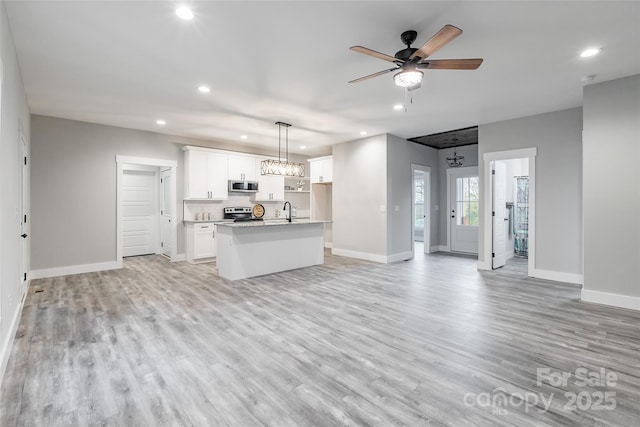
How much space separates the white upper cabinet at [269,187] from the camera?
797cm

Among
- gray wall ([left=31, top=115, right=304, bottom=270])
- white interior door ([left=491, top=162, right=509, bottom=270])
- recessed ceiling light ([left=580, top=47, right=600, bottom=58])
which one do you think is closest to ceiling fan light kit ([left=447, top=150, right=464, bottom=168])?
white interior door ([left=491, top=162, right=509, bottom=270])

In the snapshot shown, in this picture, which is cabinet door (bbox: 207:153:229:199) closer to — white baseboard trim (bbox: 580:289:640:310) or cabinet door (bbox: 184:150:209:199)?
cabinet door (bbox: 184:150:209:199)

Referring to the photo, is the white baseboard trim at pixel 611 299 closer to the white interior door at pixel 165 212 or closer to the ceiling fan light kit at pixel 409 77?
the ceiling fan light kit at pixel 409 77

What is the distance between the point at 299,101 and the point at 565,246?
490 cm

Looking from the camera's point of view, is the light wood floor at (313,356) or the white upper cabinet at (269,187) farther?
the white upper cabinet at (269,187)

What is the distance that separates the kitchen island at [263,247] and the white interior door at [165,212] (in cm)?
247

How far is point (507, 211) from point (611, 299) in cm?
342

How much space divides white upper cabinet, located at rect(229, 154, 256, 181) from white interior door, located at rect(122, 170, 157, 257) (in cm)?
227

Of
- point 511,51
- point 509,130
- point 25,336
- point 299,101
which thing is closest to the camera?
point 25,336

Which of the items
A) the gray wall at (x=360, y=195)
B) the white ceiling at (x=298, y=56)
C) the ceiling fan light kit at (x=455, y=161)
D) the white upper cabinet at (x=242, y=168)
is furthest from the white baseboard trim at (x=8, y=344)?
the ceiling fan light kit at (x=455, y=161)

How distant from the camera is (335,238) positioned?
7.73 meters

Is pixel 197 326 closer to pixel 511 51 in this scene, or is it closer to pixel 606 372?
pixel 606 372

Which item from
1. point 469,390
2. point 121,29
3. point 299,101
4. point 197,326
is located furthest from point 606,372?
point 121,29

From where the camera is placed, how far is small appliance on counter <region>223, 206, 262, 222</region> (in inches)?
293
